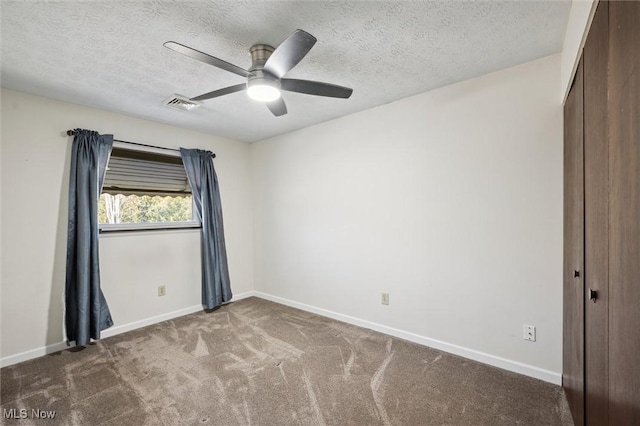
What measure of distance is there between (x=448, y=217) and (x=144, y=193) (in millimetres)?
3282

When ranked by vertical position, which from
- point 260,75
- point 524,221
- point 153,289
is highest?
Answer: point 260,75

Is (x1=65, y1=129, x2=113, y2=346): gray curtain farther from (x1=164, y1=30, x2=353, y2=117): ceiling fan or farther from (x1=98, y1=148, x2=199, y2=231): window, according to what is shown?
(x1=164, y1=30, x2=353, y2=117): ceiling fan

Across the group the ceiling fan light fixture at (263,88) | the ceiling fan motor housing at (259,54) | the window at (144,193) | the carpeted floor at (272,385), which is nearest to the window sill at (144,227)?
the window at (144,193)

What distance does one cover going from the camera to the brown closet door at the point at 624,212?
78 cm

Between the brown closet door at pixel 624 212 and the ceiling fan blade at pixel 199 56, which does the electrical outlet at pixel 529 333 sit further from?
the ceiling fan blade at pixel 199 56

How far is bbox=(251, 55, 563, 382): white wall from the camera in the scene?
6.93 ft

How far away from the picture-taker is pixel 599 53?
112 centimetres

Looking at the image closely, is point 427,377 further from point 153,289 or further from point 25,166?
point 25,166

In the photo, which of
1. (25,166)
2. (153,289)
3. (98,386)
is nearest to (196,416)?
(98,386)

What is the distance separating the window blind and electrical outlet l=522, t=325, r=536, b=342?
3.78 meters

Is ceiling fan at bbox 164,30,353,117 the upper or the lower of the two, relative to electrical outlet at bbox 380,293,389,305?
upper

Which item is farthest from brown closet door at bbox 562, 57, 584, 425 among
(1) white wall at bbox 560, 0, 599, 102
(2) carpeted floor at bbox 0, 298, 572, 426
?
(2) carpeted floor at bbox 0, 298, 572, 426

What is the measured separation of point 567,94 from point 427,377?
2.15m

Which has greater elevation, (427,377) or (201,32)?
(201,32)
